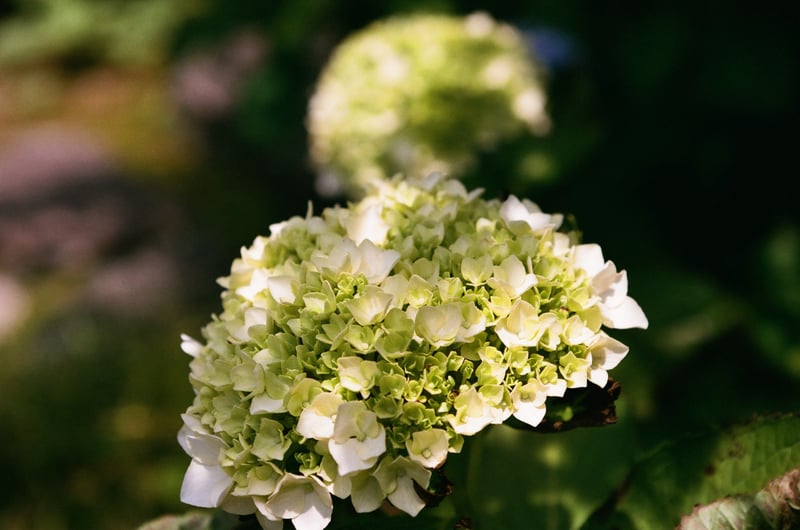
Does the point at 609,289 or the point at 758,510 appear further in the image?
the point at 609,289

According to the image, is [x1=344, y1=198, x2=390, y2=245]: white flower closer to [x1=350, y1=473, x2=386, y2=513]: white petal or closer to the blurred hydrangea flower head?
[x1=350, y1=473, x2=386, y2=513]: white petal

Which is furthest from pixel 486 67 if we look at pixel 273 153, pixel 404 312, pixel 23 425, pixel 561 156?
pixel 273 153

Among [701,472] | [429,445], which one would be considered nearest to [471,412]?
[429,445]

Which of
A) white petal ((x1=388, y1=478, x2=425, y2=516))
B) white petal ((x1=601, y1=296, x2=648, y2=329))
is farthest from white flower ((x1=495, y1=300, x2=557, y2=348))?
white petal ((x1=388, y1=478, x2=425, y2=516))

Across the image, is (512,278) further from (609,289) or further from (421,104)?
(421,104)

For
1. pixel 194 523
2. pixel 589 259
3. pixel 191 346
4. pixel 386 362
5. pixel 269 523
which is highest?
pixel 589 259

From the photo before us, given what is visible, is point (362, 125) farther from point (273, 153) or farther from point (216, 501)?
point (273, 153)

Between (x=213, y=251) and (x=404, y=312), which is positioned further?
(x=213, y=251)
